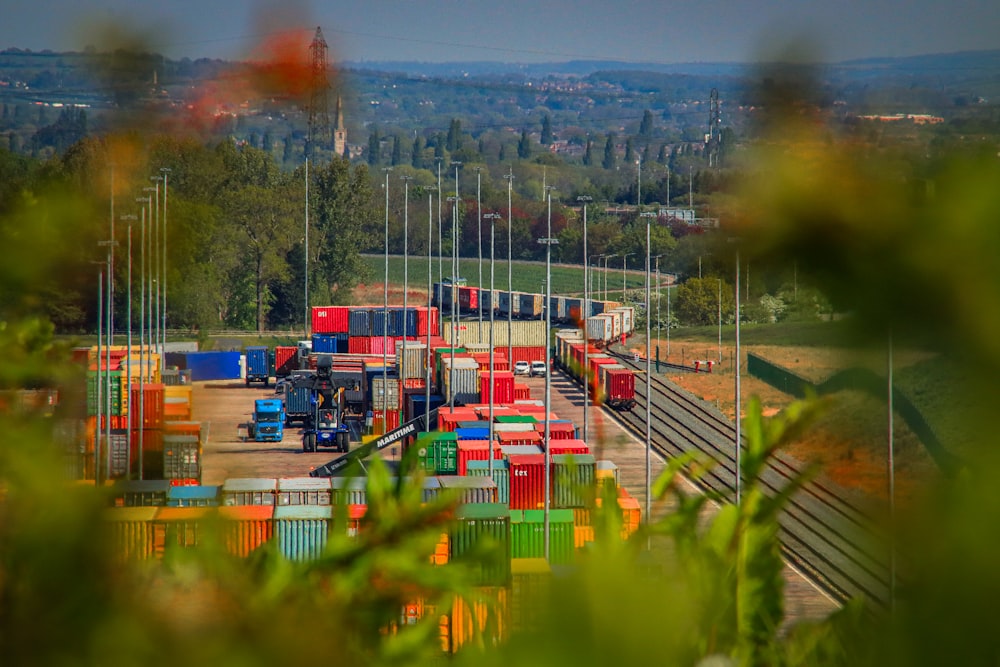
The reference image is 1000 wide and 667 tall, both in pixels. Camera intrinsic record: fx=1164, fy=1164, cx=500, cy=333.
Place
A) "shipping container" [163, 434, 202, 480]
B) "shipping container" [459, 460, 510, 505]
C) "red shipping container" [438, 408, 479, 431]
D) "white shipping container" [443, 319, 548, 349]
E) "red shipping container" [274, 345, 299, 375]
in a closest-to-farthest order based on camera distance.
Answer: "shipping container" [163, 434, 202, 480] → "shipping container" [459, 460, 510, 505] → "red shipping container" [438, 408, 479, 431] → "white shipping container" [443, 319, 548, 349] → "red shipping container" [274, 345, 299, 375]

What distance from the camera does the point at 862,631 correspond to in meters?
2.19

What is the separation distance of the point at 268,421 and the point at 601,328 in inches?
Answer: 1138

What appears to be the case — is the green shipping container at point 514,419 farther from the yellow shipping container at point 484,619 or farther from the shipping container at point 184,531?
Answer: the yellow shipping container at point 484,619

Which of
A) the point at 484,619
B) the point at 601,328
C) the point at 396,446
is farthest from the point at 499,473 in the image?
the point at 601,328

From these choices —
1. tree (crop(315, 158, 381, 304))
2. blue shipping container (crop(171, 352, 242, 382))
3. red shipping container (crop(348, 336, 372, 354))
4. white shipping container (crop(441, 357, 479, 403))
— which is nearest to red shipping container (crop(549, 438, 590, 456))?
white shipping container (crop(441, 357, 479, 403))

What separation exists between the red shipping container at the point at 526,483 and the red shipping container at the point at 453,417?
7991 mm

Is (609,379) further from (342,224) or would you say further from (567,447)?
(342,224)

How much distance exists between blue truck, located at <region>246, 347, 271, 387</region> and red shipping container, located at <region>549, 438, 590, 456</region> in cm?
3288

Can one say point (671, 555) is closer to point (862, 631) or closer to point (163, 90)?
point (862, 631)

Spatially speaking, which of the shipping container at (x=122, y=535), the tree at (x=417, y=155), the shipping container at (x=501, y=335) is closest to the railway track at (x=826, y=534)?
the shipping container at (x=122, y=535)

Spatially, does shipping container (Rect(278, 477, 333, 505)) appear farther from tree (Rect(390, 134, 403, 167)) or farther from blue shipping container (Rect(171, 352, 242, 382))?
tree (Rect(390, 134, 403, 167))

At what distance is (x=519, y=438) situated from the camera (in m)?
37.5

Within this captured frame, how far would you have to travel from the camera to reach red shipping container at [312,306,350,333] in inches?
2630

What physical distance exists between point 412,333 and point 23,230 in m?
62.7
